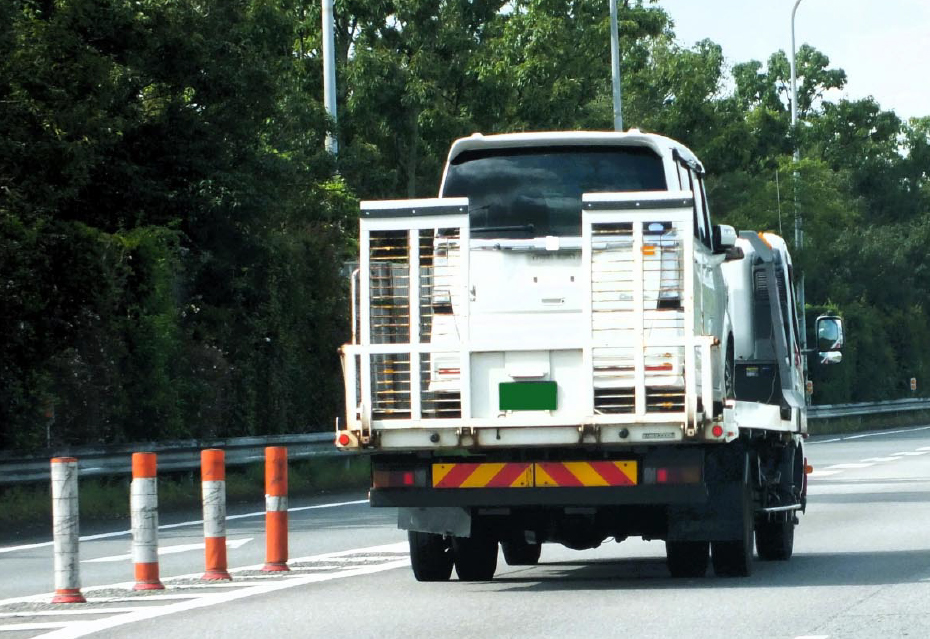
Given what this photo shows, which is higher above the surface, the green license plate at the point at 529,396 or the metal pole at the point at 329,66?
the metal pole at the point at 329,66

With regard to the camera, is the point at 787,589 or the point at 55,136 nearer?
the point at 787,589

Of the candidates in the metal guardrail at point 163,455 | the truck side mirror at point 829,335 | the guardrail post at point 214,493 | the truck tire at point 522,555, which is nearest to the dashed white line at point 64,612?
the guardrail post at point 214,493

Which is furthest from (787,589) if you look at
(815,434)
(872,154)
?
(872,154)

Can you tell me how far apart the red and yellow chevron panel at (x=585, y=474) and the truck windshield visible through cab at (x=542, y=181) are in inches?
63.2

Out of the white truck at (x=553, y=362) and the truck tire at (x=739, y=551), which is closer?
the white truck at (x=553, y=362)

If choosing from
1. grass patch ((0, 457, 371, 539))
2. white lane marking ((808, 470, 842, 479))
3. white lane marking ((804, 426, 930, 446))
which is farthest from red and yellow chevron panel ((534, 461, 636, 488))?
white lane marking ((804, 426, 930, 446))

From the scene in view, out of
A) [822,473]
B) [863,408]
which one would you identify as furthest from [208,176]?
[863,408]

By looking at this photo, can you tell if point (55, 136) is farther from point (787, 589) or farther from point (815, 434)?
point (815, 434)

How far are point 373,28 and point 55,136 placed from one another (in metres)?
26.6

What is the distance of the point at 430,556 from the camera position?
44.3 feet

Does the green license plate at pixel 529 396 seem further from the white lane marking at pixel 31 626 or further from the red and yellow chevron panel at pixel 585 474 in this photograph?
the white lane marking at pixel 31 626

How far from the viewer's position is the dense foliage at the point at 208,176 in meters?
22.9

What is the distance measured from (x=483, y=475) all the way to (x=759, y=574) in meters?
2.60

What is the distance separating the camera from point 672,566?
13.6m
